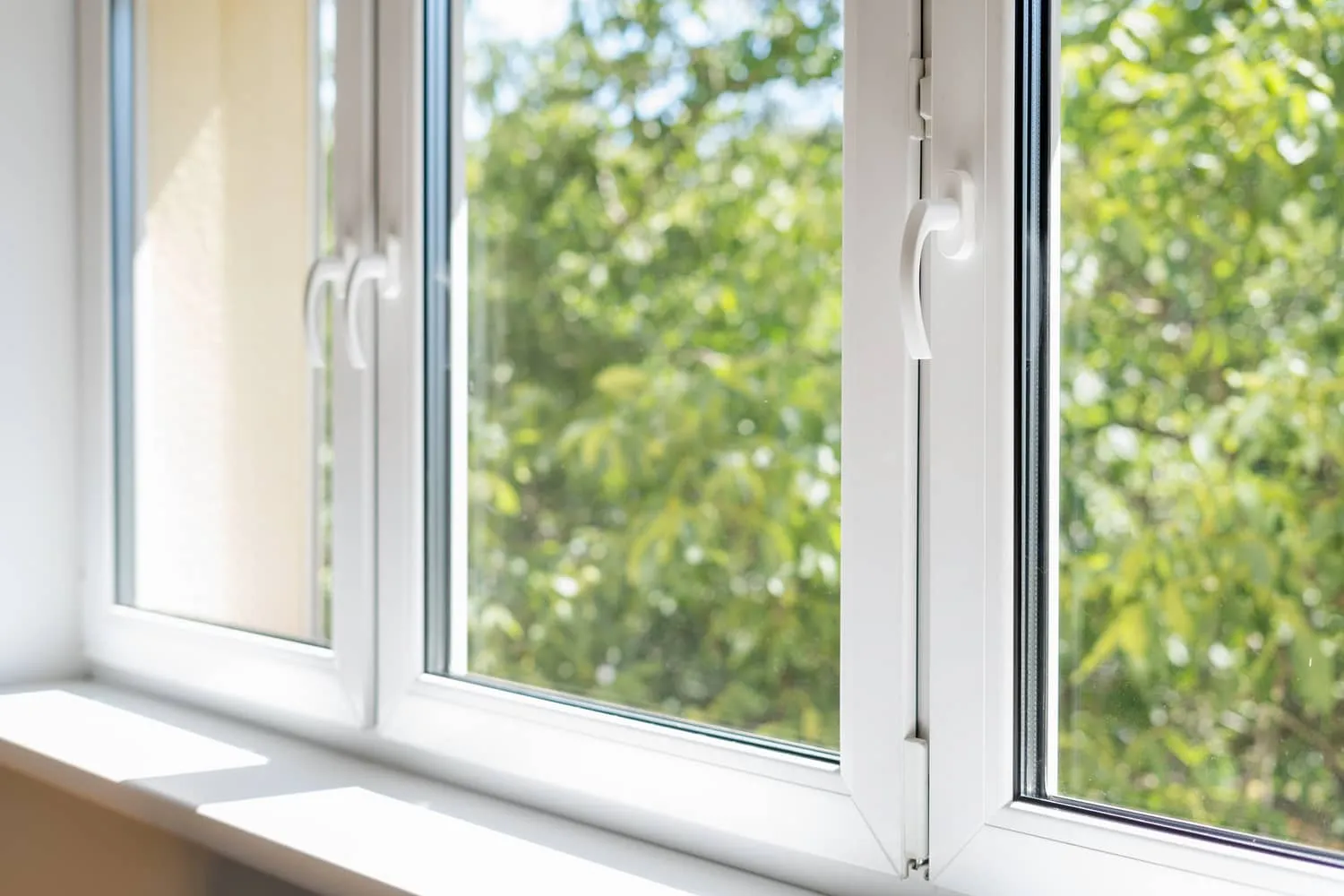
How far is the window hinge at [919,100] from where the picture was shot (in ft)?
2.61

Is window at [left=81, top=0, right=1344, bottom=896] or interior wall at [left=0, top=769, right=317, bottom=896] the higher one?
window at [left=81, top=0, right=1344, bottom=896]

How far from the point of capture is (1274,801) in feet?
2.33

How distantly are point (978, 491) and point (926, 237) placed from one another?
0.17 m

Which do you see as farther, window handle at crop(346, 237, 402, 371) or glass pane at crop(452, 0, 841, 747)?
glass pane at crop(452, 0, 841, 747)

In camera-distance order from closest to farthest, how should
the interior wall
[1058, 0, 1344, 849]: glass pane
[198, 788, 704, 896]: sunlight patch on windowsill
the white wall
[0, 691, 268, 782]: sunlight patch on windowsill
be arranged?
[1058, 0, 1344, 849]: glass pane < [198, 788, 704, 896]: sunlight patch on windowsill < the interior wall < [0, 691, 268, 782]: sunlight patch on windowsill < the white wall

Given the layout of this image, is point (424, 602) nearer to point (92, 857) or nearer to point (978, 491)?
point (92, 857)

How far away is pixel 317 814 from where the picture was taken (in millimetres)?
1032

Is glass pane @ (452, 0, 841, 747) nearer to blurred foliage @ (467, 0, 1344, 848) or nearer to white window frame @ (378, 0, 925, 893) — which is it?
blurred foliage @ (467, 0, 1344, 848)

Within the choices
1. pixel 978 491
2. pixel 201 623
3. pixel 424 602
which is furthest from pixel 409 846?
pixel 201 623

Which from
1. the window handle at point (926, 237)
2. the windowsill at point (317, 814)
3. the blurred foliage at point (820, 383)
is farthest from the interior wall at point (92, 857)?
the window handle at point (926, 237)

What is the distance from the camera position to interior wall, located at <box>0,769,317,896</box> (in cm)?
107

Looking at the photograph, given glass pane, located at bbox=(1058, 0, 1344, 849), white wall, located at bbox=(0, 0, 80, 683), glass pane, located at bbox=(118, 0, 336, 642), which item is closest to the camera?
glass pane, located at bbox=(1058, 0, 1344, 849)

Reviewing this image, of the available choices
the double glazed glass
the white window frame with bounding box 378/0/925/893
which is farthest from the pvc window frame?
the double glazed glass

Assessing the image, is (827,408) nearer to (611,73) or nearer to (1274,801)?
(611,73)
